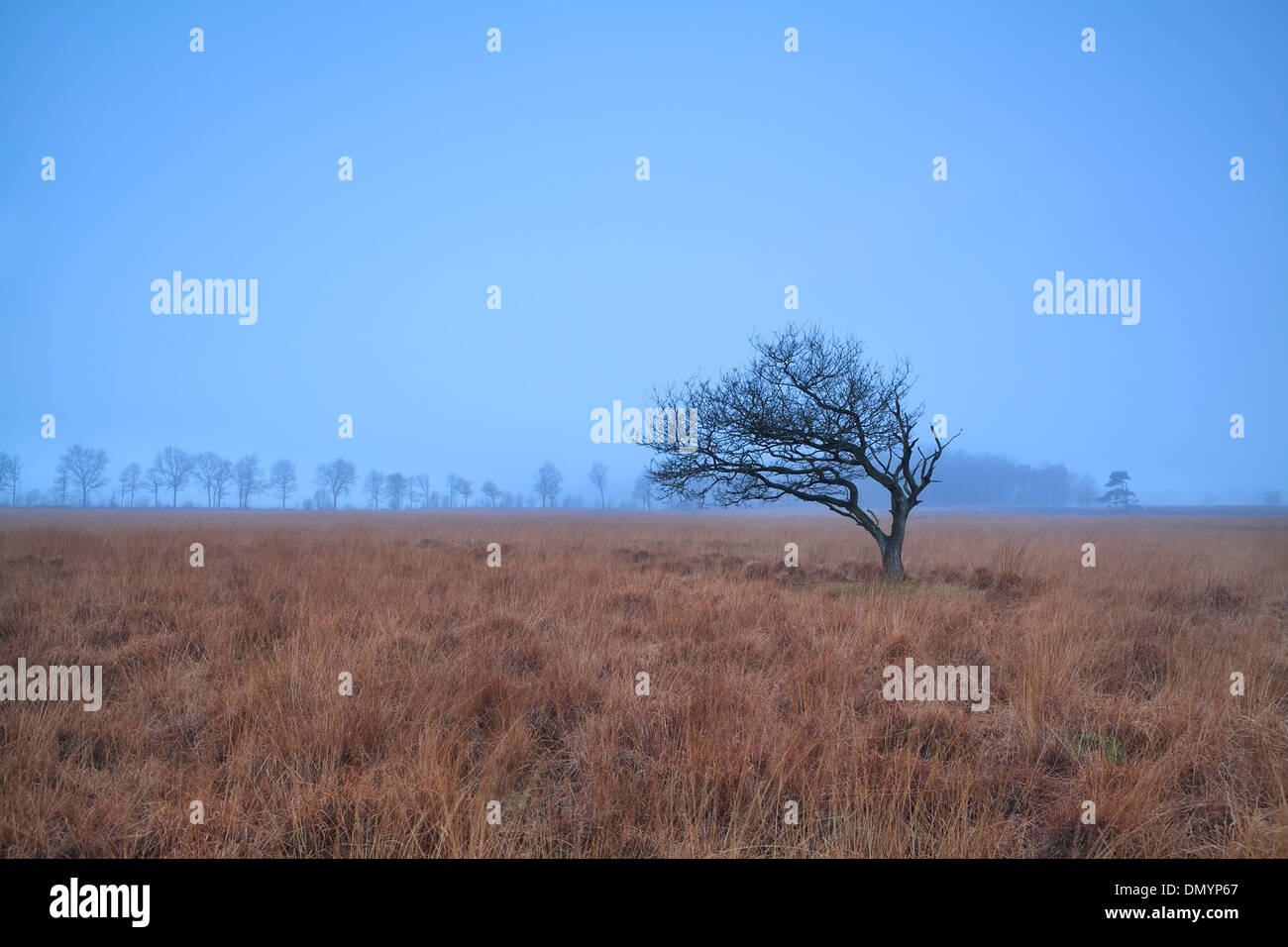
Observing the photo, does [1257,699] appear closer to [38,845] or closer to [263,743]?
[263,743]

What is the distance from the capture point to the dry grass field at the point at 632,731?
10.7 feet

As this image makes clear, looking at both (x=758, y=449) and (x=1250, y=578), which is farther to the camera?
(x=758, y=449)

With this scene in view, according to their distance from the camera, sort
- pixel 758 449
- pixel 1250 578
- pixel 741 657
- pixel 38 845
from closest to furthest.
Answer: pixel 38 845 → pixel 741 657 → pixel 1250 578 → pixel 758 449

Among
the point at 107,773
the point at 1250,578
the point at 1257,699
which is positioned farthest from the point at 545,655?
the point at 1250,578

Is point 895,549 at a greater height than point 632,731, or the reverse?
point 895,549

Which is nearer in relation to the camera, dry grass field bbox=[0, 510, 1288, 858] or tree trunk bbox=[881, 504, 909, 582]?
dry grass field bbox=[0, 510, 1288, 858]

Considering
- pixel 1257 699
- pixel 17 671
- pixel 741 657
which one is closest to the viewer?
pixel 1257 699

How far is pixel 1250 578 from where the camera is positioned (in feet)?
40.5

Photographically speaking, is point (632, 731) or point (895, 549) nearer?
point (632, 731)

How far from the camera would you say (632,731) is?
4430 mm

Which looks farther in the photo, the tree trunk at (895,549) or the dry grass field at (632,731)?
the tree trunk at (895,549)

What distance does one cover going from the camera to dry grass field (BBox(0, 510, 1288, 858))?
3.26 metres

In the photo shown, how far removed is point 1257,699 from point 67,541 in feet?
86.6
